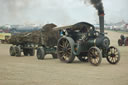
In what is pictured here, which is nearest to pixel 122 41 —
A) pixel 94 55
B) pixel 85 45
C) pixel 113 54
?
pixel 113 54

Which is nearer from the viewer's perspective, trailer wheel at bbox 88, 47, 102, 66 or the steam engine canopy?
trailer wheel at bbox 88, 47, 102, 66

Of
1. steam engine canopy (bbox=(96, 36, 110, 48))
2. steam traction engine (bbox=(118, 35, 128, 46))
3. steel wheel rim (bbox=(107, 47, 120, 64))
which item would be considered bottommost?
steel wheel rim (bbox=(107, 47, 120, 64))

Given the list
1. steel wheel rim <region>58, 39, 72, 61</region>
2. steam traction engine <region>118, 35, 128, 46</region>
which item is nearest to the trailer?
steel wheel rim <region>58, 39, 72, 61</region>

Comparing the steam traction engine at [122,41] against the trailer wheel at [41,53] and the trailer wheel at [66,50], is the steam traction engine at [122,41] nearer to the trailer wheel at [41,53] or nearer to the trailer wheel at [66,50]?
the trailer wheel at [41,53]

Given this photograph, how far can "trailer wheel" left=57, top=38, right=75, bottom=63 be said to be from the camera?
1230 cm

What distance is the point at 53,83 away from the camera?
671 centimetres

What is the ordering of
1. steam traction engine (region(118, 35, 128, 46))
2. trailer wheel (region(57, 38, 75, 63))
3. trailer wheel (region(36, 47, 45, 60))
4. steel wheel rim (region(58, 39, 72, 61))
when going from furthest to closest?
steam traction engine (region(118, 35, 128, 46)) → trailer wheel (region(36, 47, 45, 60)) → steel wheel rim (region(58, 39, 72, 61)) → trailer wheel (region(57, 38, 75, 63))

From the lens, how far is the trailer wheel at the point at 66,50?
484 inches

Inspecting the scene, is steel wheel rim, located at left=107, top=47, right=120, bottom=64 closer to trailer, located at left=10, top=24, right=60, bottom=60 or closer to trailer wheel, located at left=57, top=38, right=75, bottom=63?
trailer wheel, located at left=57, top=38, right=75, bottom=63

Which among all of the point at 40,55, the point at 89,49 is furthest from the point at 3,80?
the point at 40,55

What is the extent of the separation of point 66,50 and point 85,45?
1113 mm

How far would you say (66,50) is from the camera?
12.7m

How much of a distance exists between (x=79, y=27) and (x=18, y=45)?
7.68 m

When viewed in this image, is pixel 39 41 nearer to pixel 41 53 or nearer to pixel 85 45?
pixel 41 53
